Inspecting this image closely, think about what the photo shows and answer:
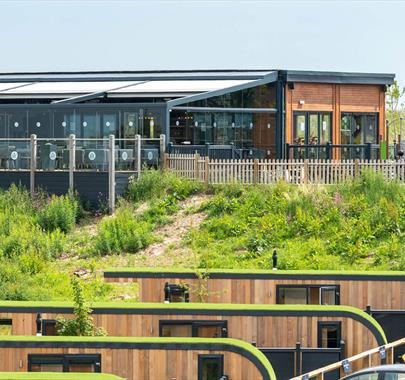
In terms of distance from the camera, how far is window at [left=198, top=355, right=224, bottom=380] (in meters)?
23.2

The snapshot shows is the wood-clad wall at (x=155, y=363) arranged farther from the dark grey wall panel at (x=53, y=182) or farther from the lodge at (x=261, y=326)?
the dark grey wall panel at (x=53, y=182)

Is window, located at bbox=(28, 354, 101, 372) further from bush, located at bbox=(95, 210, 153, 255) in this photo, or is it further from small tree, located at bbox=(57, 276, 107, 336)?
bush, located at bbox=(95, 210, 153, 255)

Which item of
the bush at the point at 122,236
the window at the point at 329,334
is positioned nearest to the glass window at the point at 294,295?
the window at the point at 329,334

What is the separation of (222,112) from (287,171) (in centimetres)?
796

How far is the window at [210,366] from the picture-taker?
23.2 meters

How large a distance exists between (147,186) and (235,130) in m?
8.80

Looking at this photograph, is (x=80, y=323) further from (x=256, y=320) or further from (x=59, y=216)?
(x=59, y=216)

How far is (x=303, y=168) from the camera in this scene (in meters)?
44.8


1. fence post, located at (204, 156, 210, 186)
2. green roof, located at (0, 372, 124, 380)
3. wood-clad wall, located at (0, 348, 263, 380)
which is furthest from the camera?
fence post, located at (204, 156, 210, 186)

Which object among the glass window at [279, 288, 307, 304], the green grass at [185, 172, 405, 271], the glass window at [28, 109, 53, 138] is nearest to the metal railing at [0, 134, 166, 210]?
the glass window at [28, 109, 53, 138]

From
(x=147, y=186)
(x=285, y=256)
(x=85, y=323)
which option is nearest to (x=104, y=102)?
(x=147, y=186)

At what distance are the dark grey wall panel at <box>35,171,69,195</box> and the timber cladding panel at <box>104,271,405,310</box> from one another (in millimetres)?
15679

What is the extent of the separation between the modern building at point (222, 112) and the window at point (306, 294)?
60.9 feet

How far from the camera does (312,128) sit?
53.2 m
